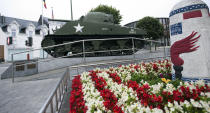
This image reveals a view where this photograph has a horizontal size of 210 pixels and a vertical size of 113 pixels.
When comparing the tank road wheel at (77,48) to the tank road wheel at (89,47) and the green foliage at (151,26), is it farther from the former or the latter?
the green foliage at (151,26)

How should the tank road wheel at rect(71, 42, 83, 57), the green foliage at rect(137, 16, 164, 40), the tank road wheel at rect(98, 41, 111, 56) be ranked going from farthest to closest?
the green foliage at rect(137, 16, 164, 40) < the tank road wheel at rect(98, 41, 111, 56) < the tank road wheel at rect(71, 42, 83, 57)

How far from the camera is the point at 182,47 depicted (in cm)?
354

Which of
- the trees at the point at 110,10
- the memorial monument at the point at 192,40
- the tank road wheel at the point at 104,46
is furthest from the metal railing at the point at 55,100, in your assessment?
the trees at the point at 110,10

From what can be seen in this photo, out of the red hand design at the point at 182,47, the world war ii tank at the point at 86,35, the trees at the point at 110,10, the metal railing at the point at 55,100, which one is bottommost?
the metal railing at the point at 55,100

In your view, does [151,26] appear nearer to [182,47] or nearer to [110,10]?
[110,10]

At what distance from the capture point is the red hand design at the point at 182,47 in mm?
3354

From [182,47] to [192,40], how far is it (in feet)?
0.97

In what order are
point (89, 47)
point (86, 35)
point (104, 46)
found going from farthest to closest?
1. point (104, 46)
2. point (89, 47)
3. point (86, 35)

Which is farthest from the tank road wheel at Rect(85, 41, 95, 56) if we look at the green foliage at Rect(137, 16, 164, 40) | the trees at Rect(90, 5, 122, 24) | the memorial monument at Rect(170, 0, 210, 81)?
the green foliage at Rect(137, 16, 164, 40)

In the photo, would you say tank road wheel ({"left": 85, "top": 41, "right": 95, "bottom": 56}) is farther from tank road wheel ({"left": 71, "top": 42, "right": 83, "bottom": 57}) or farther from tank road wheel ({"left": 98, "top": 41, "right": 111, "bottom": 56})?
tank road wheel ({"left": 98, "top": 41, "right": 111, "bottom": 56})

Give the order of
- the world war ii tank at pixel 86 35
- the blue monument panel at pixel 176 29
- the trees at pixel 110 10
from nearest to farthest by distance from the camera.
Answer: the blue monument panel at pixel 176 29
the world war ii tank at pixel 86 35
the trees at pixel 110 10

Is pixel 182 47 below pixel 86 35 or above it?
below

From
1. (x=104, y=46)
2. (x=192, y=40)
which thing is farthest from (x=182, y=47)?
(x=104, y=46)

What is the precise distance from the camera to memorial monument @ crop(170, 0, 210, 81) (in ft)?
10.7
